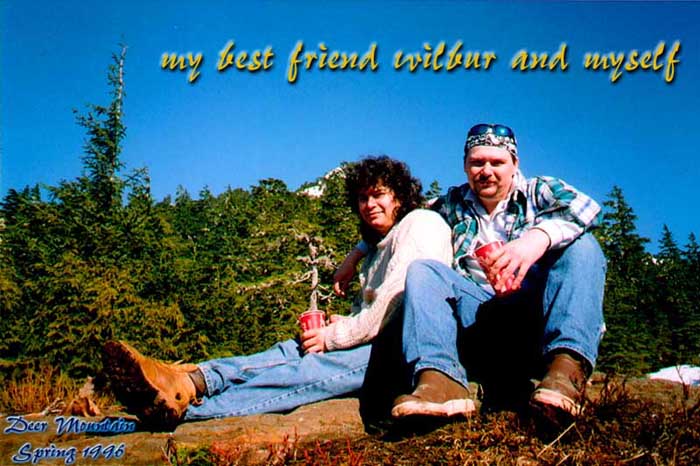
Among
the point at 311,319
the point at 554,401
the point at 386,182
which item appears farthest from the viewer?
the point at 386,182

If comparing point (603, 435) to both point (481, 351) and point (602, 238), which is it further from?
point (602, 238)

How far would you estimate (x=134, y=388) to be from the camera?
2840 millimetres

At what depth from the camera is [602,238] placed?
24.1 m

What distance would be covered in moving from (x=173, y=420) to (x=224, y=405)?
34cm

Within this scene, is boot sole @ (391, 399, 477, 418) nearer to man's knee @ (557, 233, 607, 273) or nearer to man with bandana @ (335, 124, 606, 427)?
man with bandana @ (335, 124, 606, 427)

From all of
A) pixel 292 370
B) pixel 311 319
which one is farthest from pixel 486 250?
pixel 292 370

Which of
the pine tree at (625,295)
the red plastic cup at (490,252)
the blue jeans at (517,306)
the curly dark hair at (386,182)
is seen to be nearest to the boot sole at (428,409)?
the blue jeans at (517,306)

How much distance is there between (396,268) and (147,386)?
1.50m

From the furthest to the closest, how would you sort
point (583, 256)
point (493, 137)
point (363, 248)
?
1. point (363, 248)
2. point (493, 137)
3. point (583, 256)

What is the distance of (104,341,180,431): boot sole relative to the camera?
9.16 ft

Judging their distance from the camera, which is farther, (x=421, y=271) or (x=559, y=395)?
(x=421, y=271)

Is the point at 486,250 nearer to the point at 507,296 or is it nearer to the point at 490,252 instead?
the point at 490,252

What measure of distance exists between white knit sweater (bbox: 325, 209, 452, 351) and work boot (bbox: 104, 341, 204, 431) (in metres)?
0.91

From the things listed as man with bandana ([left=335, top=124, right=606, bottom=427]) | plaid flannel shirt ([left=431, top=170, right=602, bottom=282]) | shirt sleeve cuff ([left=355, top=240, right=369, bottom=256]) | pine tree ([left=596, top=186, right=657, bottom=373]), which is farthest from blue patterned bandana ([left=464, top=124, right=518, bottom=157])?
pine tree ([left=596, top=186, right=657, bottom=373])
